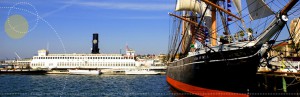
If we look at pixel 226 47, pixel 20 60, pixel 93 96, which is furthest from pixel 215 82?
pixel 20 60

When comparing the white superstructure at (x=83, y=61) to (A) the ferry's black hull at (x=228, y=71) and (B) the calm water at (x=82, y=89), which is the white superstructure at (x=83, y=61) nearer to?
(B) the calm water at (x=82, y=89)

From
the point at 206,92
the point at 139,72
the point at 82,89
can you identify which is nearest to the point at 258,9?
the point at 206,92

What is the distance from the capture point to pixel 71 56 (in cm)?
10306

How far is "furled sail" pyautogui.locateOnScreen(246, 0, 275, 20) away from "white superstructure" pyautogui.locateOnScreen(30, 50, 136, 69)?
7475 centimetres

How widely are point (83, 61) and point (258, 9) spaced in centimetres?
8242

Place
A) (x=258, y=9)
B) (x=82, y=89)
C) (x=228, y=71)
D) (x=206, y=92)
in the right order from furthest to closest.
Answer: (x=82, y=89) → (x=258, y=9) → (x=206, y=92) → (x=228, y=71)

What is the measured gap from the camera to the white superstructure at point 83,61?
330 ft

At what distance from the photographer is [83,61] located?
332ft

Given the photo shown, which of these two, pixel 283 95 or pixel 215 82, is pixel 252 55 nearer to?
pixel 215 82

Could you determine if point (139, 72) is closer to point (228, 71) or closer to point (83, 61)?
point (83, 61)

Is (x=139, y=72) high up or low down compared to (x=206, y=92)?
down

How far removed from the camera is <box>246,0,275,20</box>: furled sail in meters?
23.1

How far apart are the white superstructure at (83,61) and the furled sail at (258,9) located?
74.8 m

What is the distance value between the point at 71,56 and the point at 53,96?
74414mm
